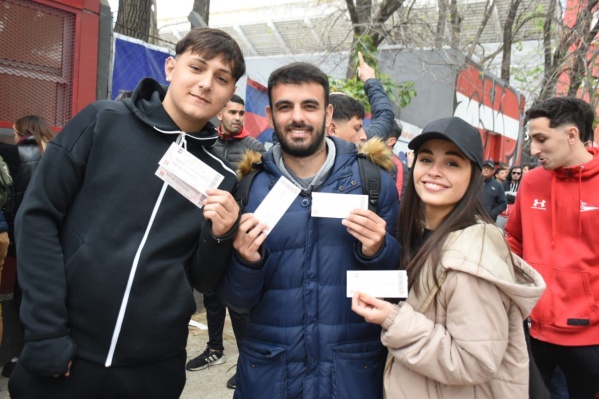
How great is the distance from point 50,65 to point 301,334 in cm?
403

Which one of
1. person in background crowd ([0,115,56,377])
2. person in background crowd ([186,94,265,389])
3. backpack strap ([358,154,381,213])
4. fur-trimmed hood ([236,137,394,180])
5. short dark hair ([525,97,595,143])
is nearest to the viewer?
backpack strap ([358,154,381,213])

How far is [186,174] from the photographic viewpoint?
189 cm

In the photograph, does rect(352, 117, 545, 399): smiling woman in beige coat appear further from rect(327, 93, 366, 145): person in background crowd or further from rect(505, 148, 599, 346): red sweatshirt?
rect(327, 93, 366, 145): person in background crowd

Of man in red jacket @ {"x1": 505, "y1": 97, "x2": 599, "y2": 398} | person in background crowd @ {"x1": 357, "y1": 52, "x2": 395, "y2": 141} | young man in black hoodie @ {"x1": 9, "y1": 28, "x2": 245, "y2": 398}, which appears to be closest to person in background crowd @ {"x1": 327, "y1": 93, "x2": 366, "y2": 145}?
person in background crowd @ {"x1": 357, "y1": 52, "x2": 395, "y2": 141}

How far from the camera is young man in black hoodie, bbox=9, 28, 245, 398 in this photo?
176cm

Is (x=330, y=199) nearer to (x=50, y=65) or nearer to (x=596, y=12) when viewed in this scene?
(x=50, y=65)

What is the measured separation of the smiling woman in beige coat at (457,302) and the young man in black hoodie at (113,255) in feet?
2.32

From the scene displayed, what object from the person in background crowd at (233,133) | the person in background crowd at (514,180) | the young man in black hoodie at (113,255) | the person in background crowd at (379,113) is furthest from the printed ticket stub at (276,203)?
the person in background crowd at (514,180)

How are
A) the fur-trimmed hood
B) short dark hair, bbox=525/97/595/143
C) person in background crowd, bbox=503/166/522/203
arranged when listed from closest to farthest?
the fur-trimmed hood
short dark hair, bbox=525/97/595/143
person in background crowd, bbox=503/166/522/203

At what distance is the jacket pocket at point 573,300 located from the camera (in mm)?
2592

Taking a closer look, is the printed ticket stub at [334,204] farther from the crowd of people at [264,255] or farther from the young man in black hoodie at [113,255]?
the young man in black hoodie at [113,255]

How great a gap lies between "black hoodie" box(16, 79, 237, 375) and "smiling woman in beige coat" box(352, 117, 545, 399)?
723mm

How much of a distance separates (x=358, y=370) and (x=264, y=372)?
1.21 ft

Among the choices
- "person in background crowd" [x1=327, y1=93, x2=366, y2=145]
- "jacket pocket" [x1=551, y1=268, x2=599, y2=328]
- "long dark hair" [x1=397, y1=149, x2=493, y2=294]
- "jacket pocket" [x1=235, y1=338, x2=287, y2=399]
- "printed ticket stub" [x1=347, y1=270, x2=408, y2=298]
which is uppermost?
"person in background crowd" [x1=327, y1=93, x2=366, y2=145]
